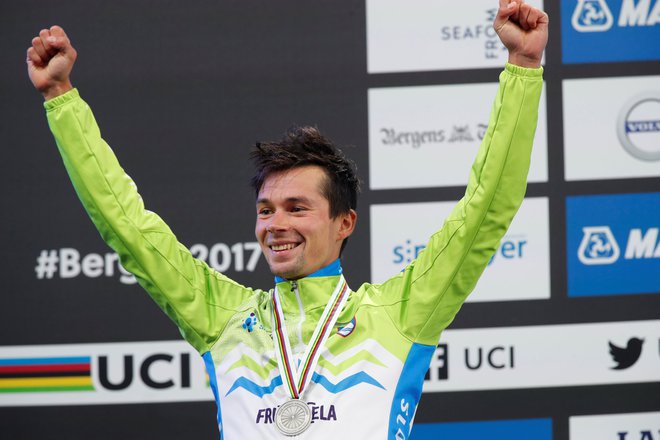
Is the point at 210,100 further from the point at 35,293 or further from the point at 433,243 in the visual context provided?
the point at 433,243

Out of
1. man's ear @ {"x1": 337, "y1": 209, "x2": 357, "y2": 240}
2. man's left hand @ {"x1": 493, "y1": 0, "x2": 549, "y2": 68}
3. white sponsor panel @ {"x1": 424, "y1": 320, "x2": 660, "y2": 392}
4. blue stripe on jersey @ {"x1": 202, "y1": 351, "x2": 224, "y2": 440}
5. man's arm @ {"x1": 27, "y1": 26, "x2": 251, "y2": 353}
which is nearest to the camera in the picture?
man's left hand @ {"x1": 493, "y1": 0, "x2": 549, "y2": 68}

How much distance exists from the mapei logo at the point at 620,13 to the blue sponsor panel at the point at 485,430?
140 cm

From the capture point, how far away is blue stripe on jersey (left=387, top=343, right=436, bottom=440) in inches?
71.7

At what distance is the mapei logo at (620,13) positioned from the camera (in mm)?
3055

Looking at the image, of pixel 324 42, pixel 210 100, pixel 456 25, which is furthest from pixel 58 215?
pixel 456 25

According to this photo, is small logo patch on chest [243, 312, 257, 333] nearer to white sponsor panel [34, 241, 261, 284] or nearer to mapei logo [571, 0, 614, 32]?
white sponsor panel [34, 241, 261, 284]

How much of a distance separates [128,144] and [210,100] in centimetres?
33

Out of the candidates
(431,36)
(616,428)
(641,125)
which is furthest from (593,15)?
(616,428)

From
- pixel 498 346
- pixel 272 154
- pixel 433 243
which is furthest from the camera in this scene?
pixel 498 346

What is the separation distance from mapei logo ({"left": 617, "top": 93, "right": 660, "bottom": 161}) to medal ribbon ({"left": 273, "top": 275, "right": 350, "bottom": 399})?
5.00 feet

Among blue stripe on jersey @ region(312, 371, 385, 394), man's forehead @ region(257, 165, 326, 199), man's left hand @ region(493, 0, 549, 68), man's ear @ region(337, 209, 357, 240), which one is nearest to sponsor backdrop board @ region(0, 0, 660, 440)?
man's ear @ region(337, 209, 357, 240)

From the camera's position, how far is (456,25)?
3059 mm

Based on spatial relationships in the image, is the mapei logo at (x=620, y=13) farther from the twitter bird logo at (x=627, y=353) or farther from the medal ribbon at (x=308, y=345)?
the medal ribbon at (x=308, y=345)

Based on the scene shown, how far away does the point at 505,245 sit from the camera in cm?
304
